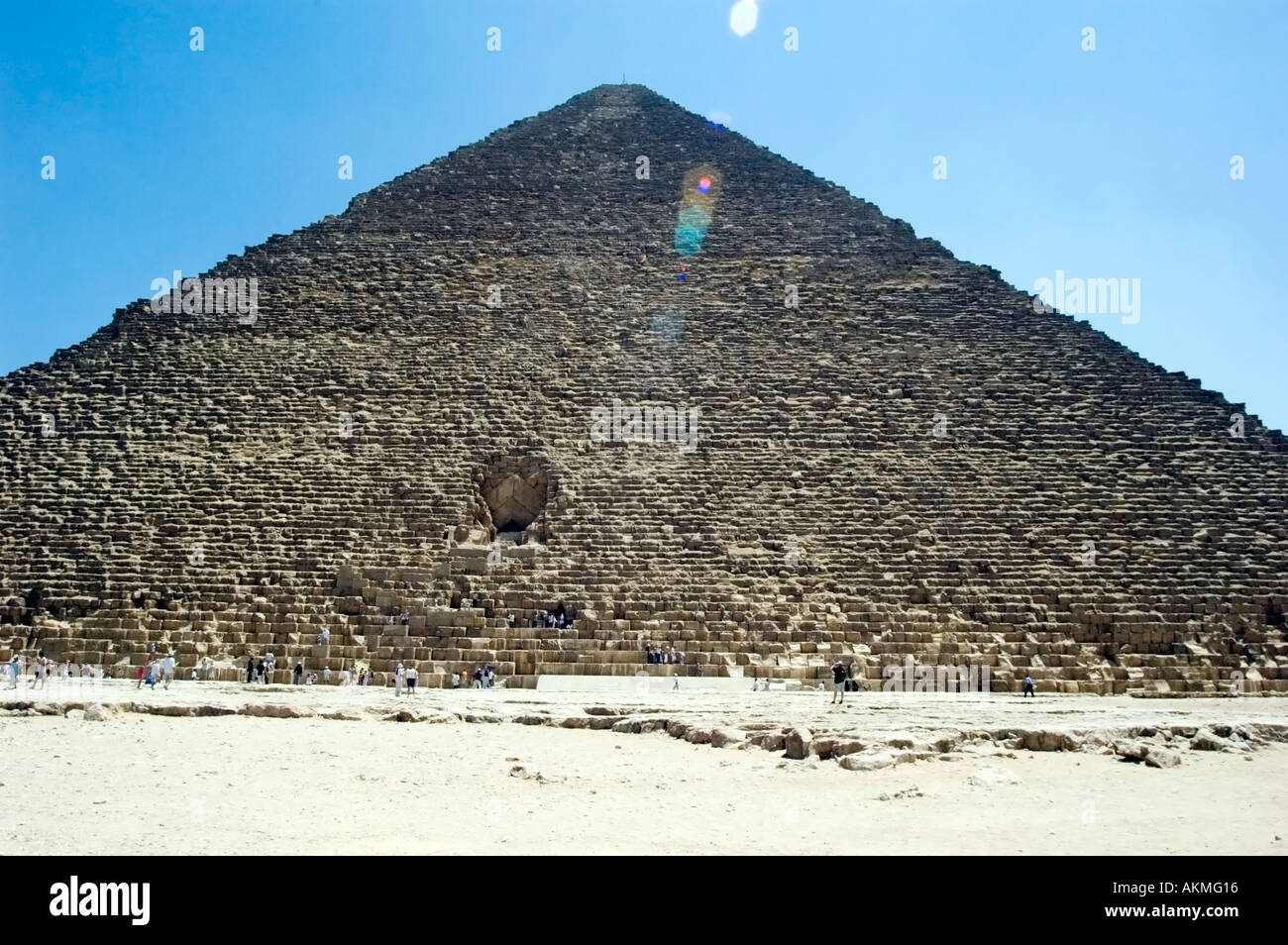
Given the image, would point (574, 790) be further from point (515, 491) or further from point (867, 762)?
point (515, 491)

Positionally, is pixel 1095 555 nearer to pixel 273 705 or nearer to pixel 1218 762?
pixel 1218 762

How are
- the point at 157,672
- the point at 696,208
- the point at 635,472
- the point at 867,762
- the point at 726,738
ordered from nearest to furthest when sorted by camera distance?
the point at 867,762 → the point at 726,738 → the point at 157,672 → the point at 635,472 → the point at 696,208

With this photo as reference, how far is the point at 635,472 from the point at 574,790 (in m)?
9.36

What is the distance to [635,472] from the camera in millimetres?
14617

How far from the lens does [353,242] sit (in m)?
20.7

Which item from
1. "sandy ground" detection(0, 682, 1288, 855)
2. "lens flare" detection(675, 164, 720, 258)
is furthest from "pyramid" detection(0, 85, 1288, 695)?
"sandy ground" detection(0, 682, 1288, 855)

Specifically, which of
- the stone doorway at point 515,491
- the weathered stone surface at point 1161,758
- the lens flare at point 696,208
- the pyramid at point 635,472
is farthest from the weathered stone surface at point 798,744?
the lens flare at point 696,208

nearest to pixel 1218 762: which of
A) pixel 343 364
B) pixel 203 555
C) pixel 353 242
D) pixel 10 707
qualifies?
pixel 10 707

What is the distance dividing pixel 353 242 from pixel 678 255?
21.9ft

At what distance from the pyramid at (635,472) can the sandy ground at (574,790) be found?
12.7 feet

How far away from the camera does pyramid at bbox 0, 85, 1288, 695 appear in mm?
12289

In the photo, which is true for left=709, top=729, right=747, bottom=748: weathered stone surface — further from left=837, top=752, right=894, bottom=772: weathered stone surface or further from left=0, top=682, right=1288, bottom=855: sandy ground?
left=837, top=752, right=894, bottom=772: weathered stone surface

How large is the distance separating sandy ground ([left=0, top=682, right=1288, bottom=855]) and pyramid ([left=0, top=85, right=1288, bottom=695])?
387 centimetres

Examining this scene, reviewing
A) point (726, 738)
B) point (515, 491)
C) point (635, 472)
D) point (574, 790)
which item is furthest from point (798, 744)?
point (515, 491)
